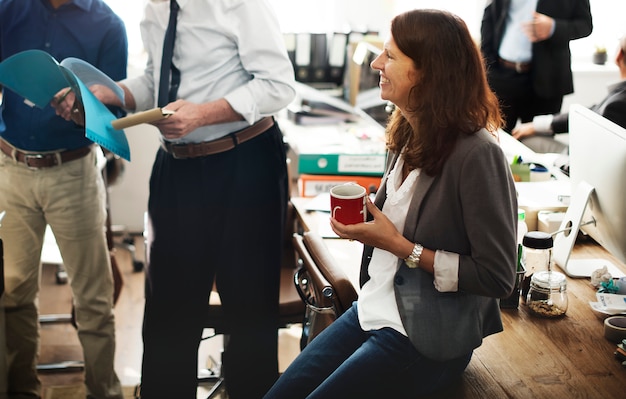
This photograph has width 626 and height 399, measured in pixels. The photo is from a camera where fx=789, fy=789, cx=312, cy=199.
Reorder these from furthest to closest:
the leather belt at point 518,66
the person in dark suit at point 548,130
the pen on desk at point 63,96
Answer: the leather belt at point 518,66 → the person in dark suit at point 548,130 → the pen on desk at point 63,96

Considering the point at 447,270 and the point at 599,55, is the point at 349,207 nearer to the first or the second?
the point at 447,270

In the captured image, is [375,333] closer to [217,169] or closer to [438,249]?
[438,249]

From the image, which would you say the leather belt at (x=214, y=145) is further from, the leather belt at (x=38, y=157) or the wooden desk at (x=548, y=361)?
the wooden desk at (x=548, y=361)

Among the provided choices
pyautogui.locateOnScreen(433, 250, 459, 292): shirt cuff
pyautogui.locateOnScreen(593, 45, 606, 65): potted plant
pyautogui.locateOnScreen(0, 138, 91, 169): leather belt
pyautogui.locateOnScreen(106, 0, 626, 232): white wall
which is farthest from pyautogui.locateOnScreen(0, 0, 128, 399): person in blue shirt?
pyautogui.locateOnScreen(593, 45, 606, 65): potted plant

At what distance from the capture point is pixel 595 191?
7.03ft

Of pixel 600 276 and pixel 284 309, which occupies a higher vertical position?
pixel 600 276

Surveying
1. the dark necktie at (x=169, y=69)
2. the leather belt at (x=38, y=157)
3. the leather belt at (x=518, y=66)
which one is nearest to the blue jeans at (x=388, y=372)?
the dark necktie at (x=169, y=69)

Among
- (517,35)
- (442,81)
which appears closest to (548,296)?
(442,81)

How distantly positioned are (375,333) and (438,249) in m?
0.25

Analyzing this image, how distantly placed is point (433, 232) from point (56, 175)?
1.49 m

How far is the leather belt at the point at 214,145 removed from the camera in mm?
2312

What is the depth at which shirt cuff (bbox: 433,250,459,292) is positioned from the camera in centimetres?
163

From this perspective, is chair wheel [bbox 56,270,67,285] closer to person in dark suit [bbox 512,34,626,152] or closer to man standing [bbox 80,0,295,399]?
man standing [bbox 80,0,295,399]

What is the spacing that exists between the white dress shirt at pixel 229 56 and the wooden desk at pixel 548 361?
36.0 inches
